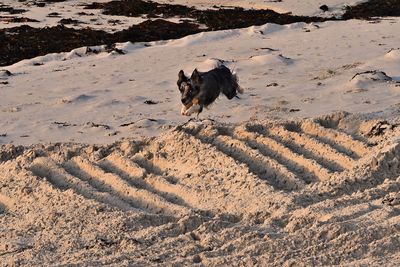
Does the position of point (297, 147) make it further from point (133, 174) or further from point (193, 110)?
point (193, 110)

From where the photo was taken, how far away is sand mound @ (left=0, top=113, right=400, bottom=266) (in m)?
5.43

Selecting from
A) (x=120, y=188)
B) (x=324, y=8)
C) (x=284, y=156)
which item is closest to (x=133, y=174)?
(x=120, y=188)

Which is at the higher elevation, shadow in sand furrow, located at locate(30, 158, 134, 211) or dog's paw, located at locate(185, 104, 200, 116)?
dog's paw, located at locate(185, 104, 200, 116)

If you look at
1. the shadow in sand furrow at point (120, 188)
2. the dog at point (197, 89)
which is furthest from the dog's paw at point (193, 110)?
the shadow in sand furrow at point (120, 188)

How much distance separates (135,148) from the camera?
26.6 feet

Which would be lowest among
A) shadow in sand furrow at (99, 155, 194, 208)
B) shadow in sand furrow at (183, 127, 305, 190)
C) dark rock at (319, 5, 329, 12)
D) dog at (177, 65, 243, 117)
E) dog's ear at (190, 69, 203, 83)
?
dark rock at (319, 5, 329, 12)

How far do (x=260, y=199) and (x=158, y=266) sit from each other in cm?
153

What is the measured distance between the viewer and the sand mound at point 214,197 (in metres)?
5.43

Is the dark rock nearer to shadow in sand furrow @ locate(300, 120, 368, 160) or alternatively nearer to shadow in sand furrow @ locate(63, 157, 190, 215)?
shadow in sand furrow @ locate(300, 120, 368, 160)

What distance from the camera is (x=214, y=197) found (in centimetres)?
677

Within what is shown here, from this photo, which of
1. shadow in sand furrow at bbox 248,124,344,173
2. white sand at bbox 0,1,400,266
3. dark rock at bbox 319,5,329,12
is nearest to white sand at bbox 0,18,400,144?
white sand at bbox 0,1,400,266

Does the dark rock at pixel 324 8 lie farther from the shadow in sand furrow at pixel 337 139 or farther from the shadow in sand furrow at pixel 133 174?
the shadow in sand furrow at pixel 133 174

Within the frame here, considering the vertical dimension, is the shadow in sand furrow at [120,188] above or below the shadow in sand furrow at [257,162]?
below

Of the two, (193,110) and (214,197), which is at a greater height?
(193,110)
